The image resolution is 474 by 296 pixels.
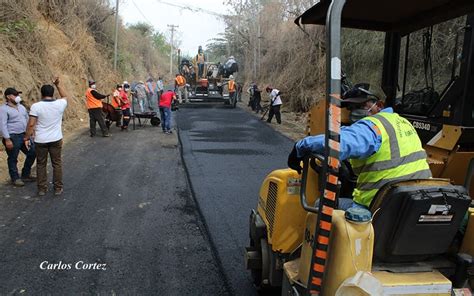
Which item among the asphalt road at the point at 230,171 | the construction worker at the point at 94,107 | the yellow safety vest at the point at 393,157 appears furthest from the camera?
the construction worker at the point at 94,107

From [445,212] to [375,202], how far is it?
1.21 feet

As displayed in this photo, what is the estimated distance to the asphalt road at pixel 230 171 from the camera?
15.3 feet

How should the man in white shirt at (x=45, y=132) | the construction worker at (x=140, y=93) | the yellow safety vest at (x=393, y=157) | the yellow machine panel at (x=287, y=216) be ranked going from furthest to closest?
the construction worker at (x=140, y=93)
the man in white shirt at (x=45, y=132)
the yellow machine panel at (x=287, y=216)
the yellow safety vest at (x=393, y=157)

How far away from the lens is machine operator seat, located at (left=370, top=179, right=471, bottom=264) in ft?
7.38

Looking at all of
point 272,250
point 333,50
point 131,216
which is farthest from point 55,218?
point 333,50

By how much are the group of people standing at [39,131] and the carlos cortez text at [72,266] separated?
8.39 ft

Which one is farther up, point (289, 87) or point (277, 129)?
point (289, 87)

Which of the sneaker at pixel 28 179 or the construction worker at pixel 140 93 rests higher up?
the construction worker at pixel 140 93

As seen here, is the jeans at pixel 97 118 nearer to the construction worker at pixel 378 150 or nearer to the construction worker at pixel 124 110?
the construction worker at pixel 124 110

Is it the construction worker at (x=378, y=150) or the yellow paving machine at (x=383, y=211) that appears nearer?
the yellow paving machine at (x=383, y=211)

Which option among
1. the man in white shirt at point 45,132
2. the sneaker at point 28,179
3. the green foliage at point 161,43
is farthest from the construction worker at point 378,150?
the green foliage at point 161,43

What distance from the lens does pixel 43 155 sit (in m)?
6.55

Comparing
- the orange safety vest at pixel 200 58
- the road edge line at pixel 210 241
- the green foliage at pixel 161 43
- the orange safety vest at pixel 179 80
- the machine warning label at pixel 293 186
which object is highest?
the green foliage at pixel 161 43

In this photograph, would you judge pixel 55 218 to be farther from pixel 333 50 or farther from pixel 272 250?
pixel 333 50
